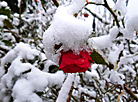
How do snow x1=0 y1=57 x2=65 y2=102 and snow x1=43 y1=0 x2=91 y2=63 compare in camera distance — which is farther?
snow x1=0 y1=57 x2=65 y2=102

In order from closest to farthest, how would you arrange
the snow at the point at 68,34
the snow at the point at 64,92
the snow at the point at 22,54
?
the snow at the point at 68,34 → the snow at the point at 64,92 → the snow at the point at 22,54

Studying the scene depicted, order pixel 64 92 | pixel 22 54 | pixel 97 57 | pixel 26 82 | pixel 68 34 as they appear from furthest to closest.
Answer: pixel 22 54
pixel 26 82
pixel 64 92
pixel 97 57
pixel 68 34

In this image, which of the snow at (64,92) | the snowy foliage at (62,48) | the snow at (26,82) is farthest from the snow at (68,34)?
the snow at (26,82)

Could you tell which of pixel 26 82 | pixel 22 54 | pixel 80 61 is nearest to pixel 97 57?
pixel 80 61

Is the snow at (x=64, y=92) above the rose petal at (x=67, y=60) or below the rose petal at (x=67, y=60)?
below

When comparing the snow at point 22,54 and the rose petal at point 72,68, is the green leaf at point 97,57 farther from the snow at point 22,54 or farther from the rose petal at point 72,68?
the snow at point 22,54

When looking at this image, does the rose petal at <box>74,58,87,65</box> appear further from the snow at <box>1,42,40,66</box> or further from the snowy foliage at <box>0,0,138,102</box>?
the snow at <box>1,42,40,66</box>

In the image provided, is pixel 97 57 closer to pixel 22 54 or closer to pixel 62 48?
pixel 62 48

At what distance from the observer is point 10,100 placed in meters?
0.82

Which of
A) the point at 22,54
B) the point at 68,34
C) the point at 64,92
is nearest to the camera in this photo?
the point at 68,34

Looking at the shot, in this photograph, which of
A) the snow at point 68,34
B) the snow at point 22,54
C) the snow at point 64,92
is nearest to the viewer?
the snow at point 68,34

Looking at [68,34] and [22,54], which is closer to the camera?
[68,34]

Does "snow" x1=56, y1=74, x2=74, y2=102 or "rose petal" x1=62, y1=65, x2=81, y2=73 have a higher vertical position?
"rose petal" x1=62, y1=65, x2=81, y2=73

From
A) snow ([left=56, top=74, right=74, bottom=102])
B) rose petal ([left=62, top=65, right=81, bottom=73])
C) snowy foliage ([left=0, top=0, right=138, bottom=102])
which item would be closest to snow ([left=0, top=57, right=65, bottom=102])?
snowy foliage ([left=0, top=0, right=138, bottom=102])
